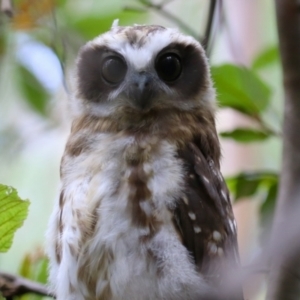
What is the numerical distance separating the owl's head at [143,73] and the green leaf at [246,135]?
13cm

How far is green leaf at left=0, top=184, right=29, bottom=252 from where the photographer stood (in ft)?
4.93

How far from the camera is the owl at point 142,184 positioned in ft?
5.97

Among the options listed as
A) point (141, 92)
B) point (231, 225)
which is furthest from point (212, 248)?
point (141, 92)

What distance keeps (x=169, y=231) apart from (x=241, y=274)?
83 centimetres

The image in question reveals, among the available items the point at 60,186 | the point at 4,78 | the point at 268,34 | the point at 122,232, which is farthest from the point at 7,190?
the point at 268,34

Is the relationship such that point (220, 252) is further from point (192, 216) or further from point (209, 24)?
point (209, 24)

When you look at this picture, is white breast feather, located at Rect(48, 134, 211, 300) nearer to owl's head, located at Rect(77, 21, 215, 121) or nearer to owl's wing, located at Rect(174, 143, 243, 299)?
owl's wing, located at Rect(174, 143, 243, 299)

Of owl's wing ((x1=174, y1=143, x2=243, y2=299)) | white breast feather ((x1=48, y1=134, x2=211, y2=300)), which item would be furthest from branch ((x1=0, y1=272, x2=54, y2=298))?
owl's wing ((x1=174, y1=143, x2=243, y2=299))

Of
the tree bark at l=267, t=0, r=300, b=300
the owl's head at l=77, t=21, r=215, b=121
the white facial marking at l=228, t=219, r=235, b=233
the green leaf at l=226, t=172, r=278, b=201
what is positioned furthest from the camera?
the green leaf at l=226, t=172, r=278, b=201

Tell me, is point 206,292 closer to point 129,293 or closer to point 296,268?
point 129,293

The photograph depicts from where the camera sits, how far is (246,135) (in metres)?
2.35

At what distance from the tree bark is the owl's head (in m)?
0.83

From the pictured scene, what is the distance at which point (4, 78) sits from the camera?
3.00 meters

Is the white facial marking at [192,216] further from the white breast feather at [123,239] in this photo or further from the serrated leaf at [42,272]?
the serrated leaf at [42,272]
